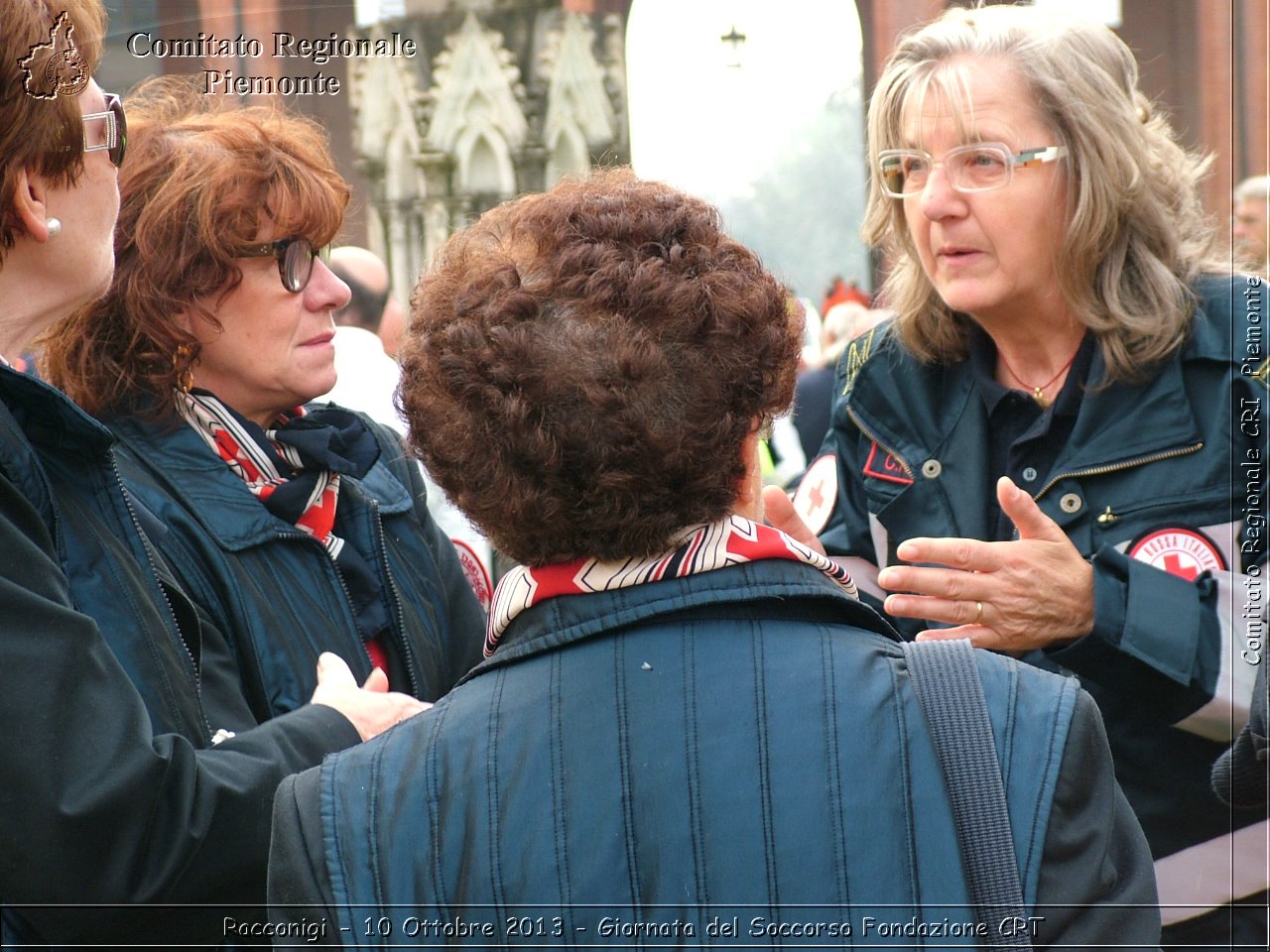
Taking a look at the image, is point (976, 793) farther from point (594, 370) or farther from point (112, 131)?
point (112, 131)

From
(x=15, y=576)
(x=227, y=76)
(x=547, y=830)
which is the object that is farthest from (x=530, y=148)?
(x=547, y=830)

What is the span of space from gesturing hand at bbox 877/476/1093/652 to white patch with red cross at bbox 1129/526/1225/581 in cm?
15

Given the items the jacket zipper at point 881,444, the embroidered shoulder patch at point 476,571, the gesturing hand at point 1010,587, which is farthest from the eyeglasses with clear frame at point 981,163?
the embroidered shoulder patch at point 476,571

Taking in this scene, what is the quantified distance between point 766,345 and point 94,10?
108 centimetres

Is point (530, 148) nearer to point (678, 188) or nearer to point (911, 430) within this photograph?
point (911, 430)

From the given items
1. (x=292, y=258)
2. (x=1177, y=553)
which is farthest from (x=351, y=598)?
(x=1177, y=553)

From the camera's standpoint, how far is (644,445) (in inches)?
49.3

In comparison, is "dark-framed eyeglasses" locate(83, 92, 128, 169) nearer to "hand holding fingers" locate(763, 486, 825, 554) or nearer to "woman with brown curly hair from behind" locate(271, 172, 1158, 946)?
"woman with brown curly hair from behind" locate(271, 172, 1158, 946)

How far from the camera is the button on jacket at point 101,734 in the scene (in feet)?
4.78

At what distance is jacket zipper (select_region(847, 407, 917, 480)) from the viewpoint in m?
2.33

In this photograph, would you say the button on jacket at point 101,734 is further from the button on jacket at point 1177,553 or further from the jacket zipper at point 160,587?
the button on jacket at point 1177,553

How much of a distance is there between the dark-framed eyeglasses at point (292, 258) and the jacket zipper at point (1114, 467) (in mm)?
1349

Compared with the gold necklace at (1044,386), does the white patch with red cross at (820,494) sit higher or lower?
lower

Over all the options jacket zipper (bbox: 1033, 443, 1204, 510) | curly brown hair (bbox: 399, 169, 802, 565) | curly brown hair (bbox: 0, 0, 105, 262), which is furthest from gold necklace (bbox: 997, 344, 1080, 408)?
curly brown hair (bbox: 0, 0, 105, 262)
